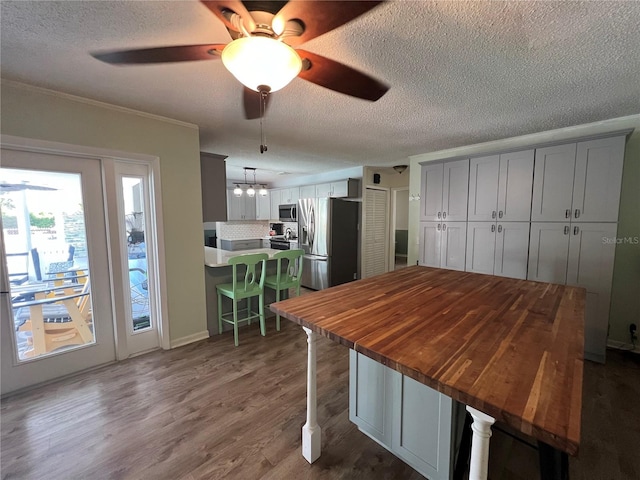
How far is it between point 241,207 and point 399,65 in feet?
17.8

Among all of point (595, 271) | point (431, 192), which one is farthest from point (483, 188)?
point (595, 271)

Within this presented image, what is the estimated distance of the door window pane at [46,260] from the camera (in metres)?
2.10

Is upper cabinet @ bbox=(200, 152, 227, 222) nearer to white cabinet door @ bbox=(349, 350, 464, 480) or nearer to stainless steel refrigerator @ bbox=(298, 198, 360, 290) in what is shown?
stainless steel refrigerator @ bbox=(298, 198, 360, 290)

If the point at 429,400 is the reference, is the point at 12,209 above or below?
above

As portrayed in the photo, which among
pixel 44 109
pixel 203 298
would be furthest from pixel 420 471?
pixel 44 109

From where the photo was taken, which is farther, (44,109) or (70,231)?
(70,231)

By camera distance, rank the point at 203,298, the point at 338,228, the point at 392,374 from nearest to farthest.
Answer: the point at 392,374 < the point at 203,298 < the point at 338,228

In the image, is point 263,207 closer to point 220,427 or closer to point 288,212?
point 288,212

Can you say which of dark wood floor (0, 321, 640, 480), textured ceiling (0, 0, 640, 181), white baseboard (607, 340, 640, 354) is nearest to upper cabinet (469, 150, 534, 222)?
textured ceiling (0, 0, 640, 181)

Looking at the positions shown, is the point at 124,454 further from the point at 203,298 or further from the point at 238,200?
the point at 238,200

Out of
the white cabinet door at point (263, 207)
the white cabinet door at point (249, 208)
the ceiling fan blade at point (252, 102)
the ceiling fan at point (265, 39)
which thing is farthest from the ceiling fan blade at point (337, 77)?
the white cabinet door at point (249, 208)

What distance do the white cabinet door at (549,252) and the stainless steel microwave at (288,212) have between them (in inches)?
151

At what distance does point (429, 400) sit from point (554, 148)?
9.42 ft

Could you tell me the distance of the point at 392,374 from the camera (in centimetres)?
147
